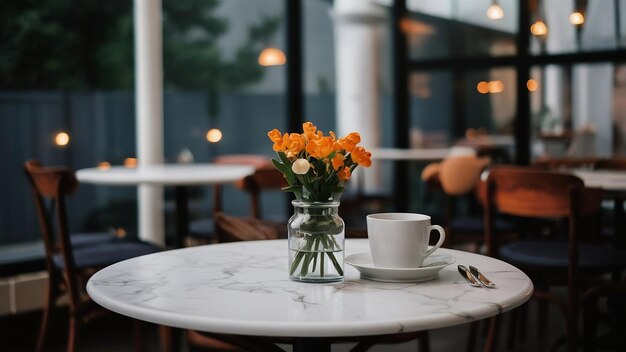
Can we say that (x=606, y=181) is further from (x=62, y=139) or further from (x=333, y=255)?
(x=62, y=139)

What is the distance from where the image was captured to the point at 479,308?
124cm

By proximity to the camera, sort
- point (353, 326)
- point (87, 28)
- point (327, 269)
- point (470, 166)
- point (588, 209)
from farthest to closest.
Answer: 1. point (470, 166)
2. point (87, 28)
3. point (588, 209)
4. point (327, 269)
5. point (353, 326)

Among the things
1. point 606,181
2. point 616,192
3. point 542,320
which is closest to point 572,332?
point 616,192

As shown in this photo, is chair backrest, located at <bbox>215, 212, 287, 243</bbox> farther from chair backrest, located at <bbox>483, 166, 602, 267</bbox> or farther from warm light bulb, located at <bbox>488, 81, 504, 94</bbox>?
warm light bulb, located at <bbox>488, 81, 504, 94</bbox>

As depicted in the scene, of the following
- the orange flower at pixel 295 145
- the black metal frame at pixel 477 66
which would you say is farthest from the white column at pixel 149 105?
the orange flower at pixel 295 145

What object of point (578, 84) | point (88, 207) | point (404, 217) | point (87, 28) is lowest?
point (88, 207)

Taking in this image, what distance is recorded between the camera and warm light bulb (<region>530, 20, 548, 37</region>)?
18.8 feet

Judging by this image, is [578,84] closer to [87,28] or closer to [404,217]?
[87,28]

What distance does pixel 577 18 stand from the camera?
18.2 feet

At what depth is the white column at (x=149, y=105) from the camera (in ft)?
15.9

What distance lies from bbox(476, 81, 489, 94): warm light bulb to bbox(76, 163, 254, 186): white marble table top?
97.6 inches

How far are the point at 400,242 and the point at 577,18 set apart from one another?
15.3 feet

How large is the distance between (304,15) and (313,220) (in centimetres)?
466

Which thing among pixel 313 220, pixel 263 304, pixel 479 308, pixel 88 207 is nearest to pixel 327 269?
pixel 313 220
